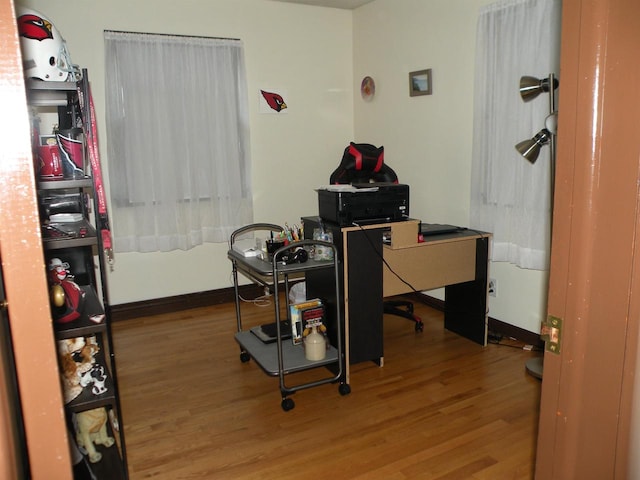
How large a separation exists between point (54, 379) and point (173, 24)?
388cm

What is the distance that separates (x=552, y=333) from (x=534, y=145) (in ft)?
7.13

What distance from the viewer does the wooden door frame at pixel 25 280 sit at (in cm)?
85

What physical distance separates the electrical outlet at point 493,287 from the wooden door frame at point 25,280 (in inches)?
130

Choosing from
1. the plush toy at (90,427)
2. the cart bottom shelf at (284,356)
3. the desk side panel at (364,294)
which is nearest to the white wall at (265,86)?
the cart bottom shelf at (284,356)

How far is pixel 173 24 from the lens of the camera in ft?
13.8

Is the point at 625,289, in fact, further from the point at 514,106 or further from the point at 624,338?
the point at 514,106

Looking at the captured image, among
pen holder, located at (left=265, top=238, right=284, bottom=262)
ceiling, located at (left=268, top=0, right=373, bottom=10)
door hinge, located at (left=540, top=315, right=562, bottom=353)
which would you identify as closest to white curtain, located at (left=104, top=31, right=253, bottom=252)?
ceiling, located at (left=268, top=0, right=373, bottom=10)

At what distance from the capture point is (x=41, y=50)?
180 cm

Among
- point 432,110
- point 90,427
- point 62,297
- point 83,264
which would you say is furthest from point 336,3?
point 90,427

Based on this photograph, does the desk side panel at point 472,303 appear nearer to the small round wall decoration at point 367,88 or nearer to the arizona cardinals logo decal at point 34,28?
the small round wall decoration at point 367,88

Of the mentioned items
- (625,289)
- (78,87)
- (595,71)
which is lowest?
(625,289)

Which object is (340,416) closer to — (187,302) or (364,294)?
(364,294)

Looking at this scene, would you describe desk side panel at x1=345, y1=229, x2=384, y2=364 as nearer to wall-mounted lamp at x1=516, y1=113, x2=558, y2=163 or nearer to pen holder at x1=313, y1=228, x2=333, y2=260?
pen holder at x1=313, y1=228, x2=333, y2=260

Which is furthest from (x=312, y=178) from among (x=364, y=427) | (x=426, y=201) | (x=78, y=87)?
(x=78, y=87)
